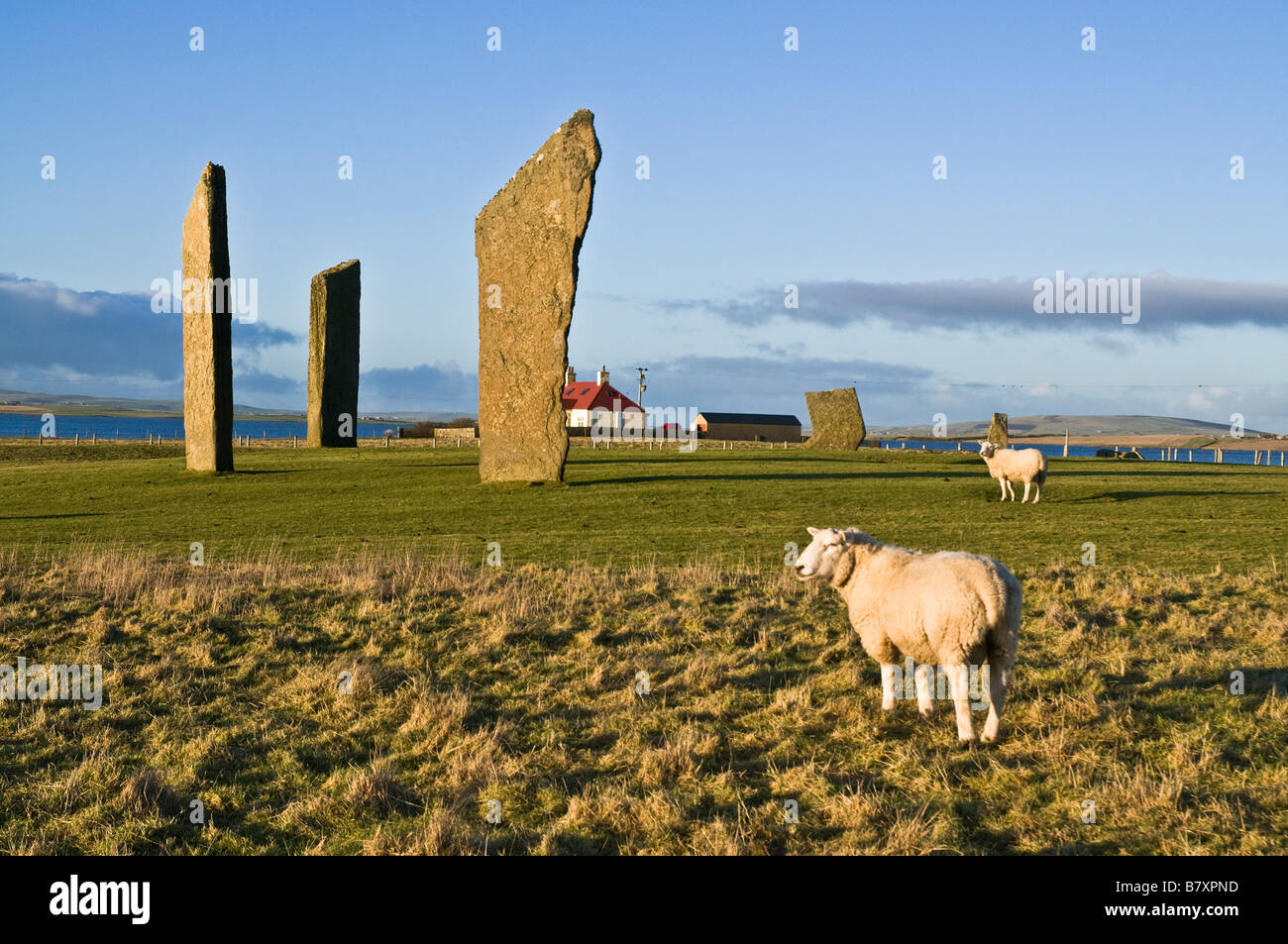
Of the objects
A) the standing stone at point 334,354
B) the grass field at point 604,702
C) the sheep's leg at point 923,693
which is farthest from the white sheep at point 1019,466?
the standing stone at point 334,354

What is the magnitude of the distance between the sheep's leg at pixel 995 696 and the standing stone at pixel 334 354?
3991 cm

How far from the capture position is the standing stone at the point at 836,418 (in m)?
46.7

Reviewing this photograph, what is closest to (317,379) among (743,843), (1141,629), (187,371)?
(187,371)

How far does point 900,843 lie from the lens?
570 centimetres

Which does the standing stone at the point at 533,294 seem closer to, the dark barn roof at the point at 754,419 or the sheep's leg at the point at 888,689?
the sheep's leg at the point at 888,689

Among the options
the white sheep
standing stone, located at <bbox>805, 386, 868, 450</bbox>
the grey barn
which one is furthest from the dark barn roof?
the white sheep

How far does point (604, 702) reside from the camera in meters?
8.77

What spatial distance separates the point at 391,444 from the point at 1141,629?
40.7m

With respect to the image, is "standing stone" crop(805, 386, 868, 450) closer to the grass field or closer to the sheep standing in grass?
the grass field

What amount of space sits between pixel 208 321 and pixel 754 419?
253ft

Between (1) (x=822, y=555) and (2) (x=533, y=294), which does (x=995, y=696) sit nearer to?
(1) (x=822, y=555)

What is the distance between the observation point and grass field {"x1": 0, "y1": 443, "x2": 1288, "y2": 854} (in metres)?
6.27

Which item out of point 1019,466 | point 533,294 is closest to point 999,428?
point 1019,466

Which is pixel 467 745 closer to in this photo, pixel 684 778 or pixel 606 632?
pixel 684 778
